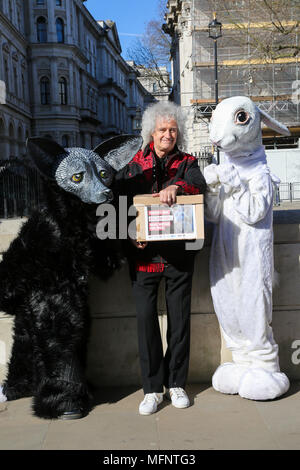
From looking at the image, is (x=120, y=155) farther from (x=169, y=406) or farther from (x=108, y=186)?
(x=169, y=406)

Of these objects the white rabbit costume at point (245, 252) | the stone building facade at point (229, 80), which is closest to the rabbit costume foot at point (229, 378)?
the white rabbit costume at point (245, 252)

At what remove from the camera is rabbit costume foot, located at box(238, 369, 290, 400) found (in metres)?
3.36

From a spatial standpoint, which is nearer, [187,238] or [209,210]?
[187,238]

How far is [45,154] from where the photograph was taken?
3.05 meters

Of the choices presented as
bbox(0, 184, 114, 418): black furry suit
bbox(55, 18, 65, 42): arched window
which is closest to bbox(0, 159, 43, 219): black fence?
bbox(0, 184, 114, 418): black furry suit

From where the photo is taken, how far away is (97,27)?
217 feet

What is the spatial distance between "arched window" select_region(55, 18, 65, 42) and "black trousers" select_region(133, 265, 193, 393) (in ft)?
174

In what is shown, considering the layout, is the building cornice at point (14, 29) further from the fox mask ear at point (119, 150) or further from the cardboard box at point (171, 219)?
the cardboard box at point (171, 219)

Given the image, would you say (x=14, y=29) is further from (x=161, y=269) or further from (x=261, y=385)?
(x=261, y=385)

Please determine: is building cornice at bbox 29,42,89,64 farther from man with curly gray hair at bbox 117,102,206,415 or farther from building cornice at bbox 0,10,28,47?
man with curly gray hair at bbox 117,102,206,415

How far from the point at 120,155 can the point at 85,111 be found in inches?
2099

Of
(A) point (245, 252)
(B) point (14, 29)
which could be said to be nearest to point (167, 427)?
(A) point (245, 252)

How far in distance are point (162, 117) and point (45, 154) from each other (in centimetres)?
87
